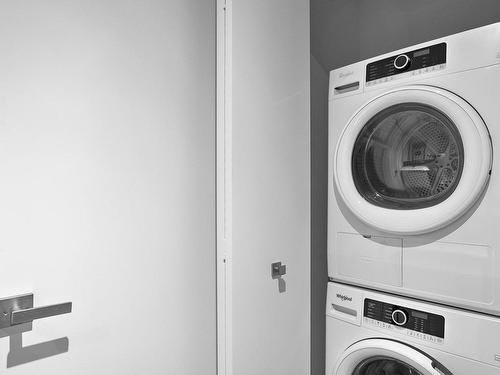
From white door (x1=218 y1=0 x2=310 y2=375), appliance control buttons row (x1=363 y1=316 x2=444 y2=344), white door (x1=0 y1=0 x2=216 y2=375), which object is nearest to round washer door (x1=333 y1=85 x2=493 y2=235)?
white door (x1=218 y1=0 x2=310 y2=375)

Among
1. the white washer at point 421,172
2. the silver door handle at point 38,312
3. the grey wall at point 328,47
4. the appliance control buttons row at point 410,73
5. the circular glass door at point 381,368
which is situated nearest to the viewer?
the silver door handle at point 38,312

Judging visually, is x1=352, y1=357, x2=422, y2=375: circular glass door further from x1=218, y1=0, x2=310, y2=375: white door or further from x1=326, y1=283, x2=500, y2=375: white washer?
x1=218, y1=0, x2=310, y2=375: white door

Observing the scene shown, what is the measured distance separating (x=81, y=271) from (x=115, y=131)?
0.42 meters

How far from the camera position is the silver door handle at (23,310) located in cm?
83

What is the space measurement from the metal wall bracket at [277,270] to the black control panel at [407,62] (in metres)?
0.78

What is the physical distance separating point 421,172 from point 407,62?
0.38 m

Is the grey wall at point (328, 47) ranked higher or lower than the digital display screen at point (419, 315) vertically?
→ higher

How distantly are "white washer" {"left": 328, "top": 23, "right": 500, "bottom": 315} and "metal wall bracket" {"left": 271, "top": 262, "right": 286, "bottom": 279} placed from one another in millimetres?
211

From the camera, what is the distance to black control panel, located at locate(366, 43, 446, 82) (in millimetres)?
1098

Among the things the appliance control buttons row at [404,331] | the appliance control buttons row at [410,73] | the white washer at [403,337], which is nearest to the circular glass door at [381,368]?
the white washer at [403,337]

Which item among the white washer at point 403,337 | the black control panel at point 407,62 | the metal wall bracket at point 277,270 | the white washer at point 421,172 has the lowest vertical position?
the white washer at point 403,337

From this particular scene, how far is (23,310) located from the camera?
83cm

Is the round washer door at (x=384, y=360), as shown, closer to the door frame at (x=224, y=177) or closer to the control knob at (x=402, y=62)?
the door frame at (x=224, y=177)

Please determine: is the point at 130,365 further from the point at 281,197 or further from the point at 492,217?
the point at 492,217
